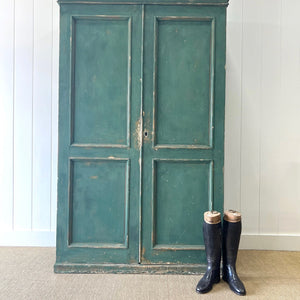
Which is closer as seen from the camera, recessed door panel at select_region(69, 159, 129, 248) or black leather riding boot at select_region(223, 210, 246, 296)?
black leather riding boot at select_region(223, 210, 246, 296)

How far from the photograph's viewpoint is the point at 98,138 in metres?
2.27

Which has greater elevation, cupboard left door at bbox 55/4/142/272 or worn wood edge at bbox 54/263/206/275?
cupboard left door at bbox 55/4/142/272

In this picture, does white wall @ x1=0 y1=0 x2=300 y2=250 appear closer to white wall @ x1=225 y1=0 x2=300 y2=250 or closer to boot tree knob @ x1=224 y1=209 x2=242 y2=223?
white wall @ x1=225 y1=0 x2=300 y2=250

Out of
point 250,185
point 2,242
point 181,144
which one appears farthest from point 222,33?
point 2,242

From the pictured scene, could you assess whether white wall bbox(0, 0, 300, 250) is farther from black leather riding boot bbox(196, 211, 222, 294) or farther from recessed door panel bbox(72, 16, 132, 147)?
black leather riding boot bbox(196, 211, 222, 294)

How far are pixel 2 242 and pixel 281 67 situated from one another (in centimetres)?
310

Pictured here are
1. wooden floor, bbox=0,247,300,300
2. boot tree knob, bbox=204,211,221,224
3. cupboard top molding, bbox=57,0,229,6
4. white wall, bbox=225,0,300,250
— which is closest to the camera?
wooden floor, bbox=0,247,300,300

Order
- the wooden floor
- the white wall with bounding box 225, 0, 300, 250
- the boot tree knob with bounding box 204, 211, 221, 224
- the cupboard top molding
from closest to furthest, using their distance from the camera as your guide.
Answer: the wooden floor, the boot tree knob with bounding box 204, 211, 221, 224, the cupboard top molding, the white wall with bounding box 225, 0, 300, 250

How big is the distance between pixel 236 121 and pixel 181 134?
0.82m

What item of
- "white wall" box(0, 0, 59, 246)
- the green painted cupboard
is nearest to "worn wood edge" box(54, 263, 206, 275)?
the green painted cupboard

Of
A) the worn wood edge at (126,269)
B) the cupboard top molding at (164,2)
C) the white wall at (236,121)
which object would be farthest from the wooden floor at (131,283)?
the cupboard top molding at (164,2)

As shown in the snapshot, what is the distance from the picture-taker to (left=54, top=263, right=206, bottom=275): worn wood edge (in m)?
2.26

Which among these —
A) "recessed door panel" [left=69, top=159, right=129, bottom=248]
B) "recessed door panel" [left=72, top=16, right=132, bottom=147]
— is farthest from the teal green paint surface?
"recessed door panel" [left=69, top=159, right=129, bottom=248]

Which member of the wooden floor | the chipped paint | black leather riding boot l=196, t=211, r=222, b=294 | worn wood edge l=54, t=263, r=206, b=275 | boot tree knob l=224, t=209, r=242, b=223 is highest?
the chipped paint
